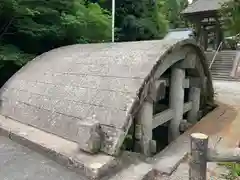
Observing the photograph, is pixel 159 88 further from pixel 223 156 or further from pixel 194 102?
pixel 223 156

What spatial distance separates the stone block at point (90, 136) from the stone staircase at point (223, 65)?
1227 centimetres

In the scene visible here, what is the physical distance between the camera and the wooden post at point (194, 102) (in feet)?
19.0

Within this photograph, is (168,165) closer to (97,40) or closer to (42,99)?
(42,99)

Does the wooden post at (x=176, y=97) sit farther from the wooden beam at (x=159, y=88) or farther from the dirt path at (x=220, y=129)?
the wooden beam at (x=159, y=88)

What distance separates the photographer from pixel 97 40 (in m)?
9.35

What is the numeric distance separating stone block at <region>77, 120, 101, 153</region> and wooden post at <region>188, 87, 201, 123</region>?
3.29 metres

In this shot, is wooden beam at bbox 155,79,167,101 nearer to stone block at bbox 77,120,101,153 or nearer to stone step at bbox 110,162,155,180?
stone step at bbox 110,162,155,180

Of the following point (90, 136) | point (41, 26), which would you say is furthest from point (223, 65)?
point (90, 136)

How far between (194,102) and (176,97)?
1.05 m

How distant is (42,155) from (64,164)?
0.51 metres

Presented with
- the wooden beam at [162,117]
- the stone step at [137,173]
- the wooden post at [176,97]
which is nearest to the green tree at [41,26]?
the wooden post at [176,97]

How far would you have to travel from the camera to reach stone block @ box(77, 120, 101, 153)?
314 centimetres

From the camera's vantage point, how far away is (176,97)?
5008mm

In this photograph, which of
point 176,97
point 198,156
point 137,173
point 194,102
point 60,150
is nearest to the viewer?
point 198,156
